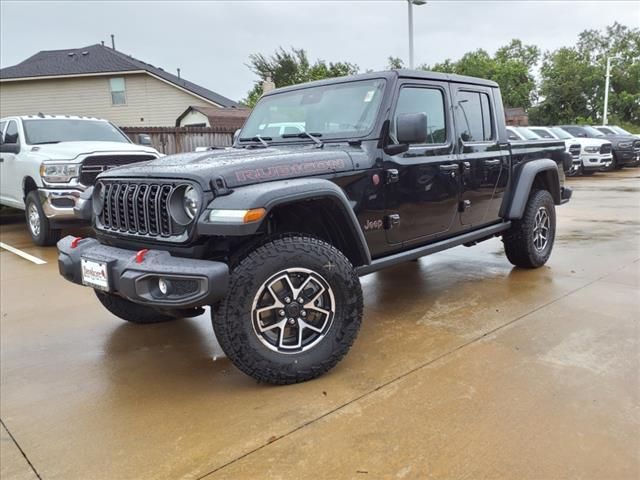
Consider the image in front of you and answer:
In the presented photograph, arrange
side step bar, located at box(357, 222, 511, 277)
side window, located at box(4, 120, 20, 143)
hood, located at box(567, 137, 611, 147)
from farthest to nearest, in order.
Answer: hood, located at box(567, 137, 611, 147) → side window, located at box(4, 120, 20, 143) → side step bar, located at box(357, 222, 511, 277)

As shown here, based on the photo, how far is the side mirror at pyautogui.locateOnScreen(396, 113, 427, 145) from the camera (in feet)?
10.6

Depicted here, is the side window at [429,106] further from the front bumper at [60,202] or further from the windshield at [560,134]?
the windshield at [560,134]

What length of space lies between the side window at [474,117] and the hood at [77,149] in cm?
471

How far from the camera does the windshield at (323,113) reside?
11.5ft

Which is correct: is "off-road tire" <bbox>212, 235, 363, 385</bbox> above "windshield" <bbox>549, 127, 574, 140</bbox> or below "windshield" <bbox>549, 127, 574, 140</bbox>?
below

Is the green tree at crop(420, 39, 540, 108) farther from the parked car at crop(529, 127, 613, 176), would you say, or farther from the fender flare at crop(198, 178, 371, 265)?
the fender flare at crop(198, 178, 371, 265)

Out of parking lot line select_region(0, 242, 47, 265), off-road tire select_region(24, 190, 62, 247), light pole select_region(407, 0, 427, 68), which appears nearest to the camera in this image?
parking lot line select_region(0, 242, 47, 265)

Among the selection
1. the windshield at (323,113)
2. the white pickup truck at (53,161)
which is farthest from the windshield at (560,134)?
the windshield at (323,113)

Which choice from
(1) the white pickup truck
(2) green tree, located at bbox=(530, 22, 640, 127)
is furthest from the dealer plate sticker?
(2) green tree, located at bbox=(530, 22, 640, 127)

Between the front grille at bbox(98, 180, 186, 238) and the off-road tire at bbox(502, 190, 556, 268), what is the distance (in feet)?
11.4

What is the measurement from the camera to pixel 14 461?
89.5 inches

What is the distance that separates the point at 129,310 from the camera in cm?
378

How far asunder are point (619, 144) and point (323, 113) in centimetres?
1818

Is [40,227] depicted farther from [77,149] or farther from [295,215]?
[295,215]
